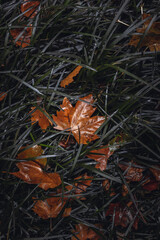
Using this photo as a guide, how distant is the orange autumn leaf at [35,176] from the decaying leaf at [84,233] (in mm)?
338

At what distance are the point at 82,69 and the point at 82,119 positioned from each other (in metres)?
0.36

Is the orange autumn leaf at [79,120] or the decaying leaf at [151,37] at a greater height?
the decaying leaf at [151,37]

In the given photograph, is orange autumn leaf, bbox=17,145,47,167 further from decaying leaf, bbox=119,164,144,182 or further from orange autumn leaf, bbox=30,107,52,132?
decaying leaf, bbox=119,164,144,182

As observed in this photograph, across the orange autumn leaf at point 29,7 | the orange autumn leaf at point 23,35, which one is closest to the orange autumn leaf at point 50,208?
the orange autumn leaf at point 23,35

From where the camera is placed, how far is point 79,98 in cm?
136

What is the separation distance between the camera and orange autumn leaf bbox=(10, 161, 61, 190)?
4.10ft

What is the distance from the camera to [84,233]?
131 cm

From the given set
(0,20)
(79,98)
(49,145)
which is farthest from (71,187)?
(0,20)

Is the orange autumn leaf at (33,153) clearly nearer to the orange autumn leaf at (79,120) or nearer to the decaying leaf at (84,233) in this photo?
the orange autumn leaf at (79,120)

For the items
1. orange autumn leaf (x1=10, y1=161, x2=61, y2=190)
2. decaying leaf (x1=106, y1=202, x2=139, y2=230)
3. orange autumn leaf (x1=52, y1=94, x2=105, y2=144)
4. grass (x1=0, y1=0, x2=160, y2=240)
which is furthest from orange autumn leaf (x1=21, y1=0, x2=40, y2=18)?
decaying leaf (x1=106, y1=202, x2=139, y2=230)

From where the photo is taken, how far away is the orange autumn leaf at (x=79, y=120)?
1288 millimetres

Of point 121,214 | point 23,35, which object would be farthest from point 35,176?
point 23,35

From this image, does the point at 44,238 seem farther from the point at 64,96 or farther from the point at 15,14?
the point at 15,14

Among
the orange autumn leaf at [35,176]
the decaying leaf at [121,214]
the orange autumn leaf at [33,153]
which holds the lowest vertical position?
the decaying leaf at [121,214]
